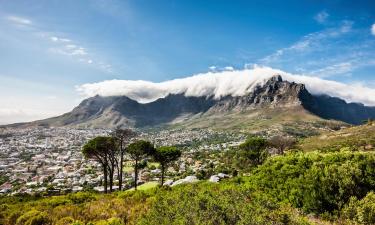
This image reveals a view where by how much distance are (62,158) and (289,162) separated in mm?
157863

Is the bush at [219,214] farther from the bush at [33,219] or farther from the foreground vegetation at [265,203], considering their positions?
the bush at [33,219]

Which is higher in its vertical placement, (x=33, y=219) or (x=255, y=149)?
(x=33, y=219)

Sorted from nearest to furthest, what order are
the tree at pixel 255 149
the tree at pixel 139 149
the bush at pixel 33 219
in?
the bush at pixel 33 219, the tree at pixel 139 149, the tree at pixel 255 149

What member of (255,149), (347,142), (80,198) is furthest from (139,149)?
(347,142)

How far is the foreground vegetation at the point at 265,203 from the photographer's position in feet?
40.2

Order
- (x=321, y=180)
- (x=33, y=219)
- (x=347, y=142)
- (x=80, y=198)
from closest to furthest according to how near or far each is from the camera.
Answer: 1. (x=33, y=219)
2. (x=321, y=180)
3. (x=80, y=198)
4. (x=347, y=142)

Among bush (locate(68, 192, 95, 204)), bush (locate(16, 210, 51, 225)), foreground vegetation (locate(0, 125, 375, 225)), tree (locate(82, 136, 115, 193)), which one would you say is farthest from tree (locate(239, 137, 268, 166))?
bush (locate(16, 210, 51, 225))

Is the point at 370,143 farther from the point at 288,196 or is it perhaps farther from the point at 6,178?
the point at 6,178

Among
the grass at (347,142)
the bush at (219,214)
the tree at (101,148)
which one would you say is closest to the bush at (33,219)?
the bush at (219,214)

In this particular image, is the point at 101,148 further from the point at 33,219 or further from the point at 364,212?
the point at 364,212

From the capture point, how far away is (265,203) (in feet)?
46.4

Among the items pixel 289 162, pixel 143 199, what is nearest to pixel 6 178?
pixel 143 199

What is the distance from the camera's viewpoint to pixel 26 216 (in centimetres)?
1722

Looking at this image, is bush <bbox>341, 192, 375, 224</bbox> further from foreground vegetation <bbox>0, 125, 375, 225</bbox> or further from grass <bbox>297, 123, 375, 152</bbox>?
grass <bbox>297, 123, 375, 152</bbox>
